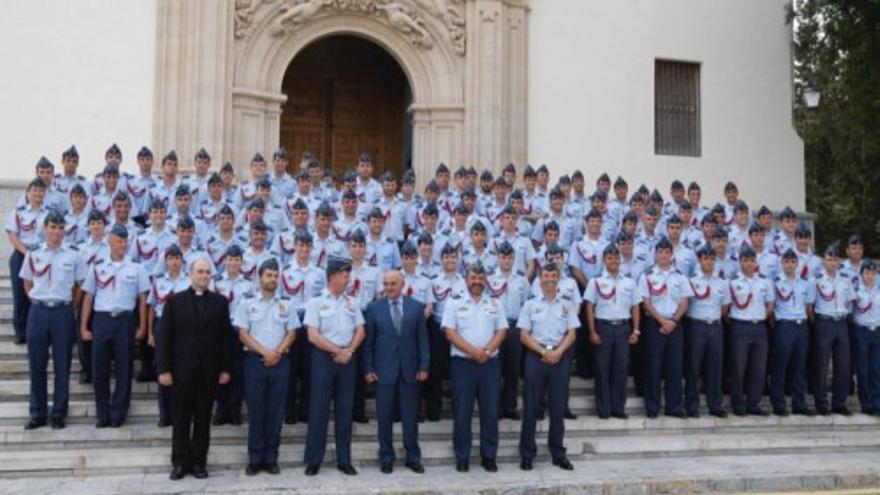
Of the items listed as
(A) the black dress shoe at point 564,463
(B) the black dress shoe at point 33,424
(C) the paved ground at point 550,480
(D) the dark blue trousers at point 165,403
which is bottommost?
(C) the paved ground at point 550,480

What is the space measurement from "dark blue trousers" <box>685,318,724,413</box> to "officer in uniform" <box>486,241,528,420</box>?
1787 millimetres

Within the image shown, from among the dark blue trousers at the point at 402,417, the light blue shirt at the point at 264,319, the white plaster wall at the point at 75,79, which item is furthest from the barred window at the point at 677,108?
the light blue shirt at the point at 264,319

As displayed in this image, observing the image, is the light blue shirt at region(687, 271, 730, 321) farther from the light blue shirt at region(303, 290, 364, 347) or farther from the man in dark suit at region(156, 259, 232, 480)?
the man in dark suit at region(156, 259, 232, 480)

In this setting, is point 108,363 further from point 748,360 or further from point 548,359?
point 748,360

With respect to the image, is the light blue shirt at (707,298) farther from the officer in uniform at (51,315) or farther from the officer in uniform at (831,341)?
the officer in uniform at (51,315)

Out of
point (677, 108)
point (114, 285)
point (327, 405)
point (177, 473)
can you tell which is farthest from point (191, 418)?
point (677, 108)

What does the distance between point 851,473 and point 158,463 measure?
6004mm

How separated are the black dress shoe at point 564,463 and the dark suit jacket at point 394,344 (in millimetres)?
1439

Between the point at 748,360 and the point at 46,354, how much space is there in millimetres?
6836

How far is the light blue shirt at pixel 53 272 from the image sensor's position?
7562 mm

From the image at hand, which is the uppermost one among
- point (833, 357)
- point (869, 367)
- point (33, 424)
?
point (833, 357)

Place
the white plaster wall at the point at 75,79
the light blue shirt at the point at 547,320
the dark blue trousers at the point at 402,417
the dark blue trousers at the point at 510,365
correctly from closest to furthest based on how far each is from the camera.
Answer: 1. the dark blue trousers at the point at 402,417
2. the light blue shirt at the point at 547,320
3. the dark blue trousers at the point at 510,365
4. the white plaster wall at the point at 75,79

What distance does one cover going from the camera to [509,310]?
27.8ft

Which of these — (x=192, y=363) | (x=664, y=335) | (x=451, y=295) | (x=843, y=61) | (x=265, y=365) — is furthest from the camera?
(x=843, y=61)
